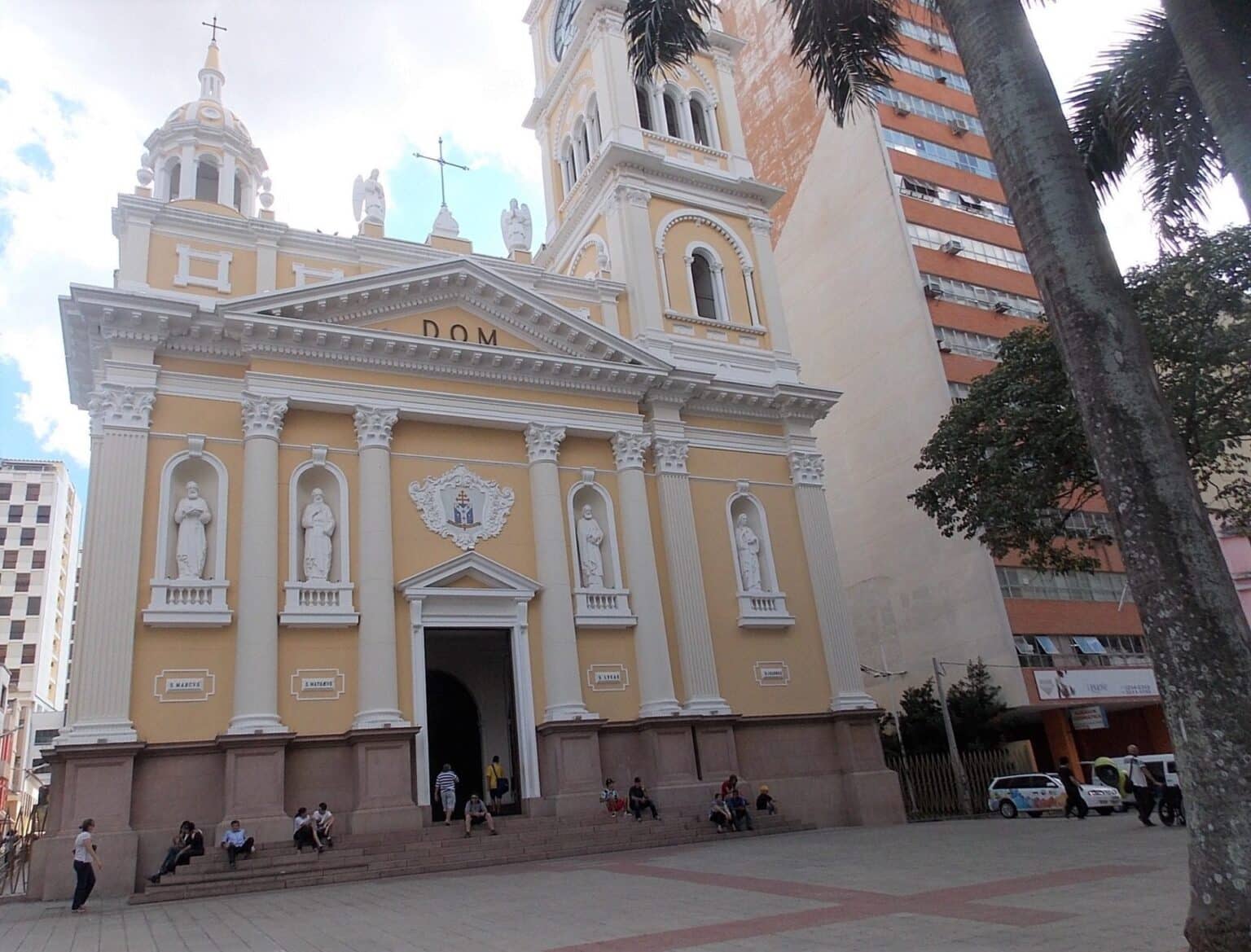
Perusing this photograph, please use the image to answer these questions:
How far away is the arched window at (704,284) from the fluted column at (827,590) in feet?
14.9

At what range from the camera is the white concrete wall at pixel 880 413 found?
32188mm

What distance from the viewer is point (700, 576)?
22.4 m

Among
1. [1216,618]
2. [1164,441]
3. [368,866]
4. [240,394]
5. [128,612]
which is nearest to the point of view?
[1216,618]

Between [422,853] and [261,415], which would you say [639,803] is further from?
[261,415]

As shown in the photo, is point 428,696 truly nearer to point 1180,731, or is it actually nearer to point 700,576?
point 700,576

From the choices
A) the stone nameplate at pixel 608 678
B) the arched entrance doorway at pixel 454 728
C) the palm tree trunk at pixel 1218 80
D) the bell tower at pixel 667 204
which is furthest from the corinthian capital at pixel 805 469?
the palm tree trunk at pixel 1218 80

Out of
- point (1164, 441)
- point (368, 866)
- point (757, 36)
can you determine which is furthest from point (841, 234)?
point (1164, 441)

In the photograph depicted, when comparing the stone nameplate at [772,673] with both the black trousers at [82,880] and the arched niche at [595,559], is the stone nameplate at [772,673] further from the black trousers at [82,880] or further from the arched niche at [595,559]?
the black trousers at [82,880]

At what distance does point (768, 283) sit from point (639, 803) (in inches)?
579

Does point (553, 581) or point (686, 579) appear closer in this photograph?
point (553, 581)

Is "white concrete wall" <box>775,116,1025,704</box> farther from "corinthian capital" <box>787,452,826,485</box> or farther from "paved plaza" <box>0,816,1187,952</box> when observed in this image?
"paved plaza" <box>0,816,1187,952</box>

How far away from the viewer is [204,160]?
80.6 feet

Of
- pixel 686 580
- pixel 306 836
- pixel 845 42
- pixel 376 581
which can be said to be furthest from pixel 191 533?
pixel 845 42

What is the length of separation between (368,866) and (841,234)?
30.5 m
